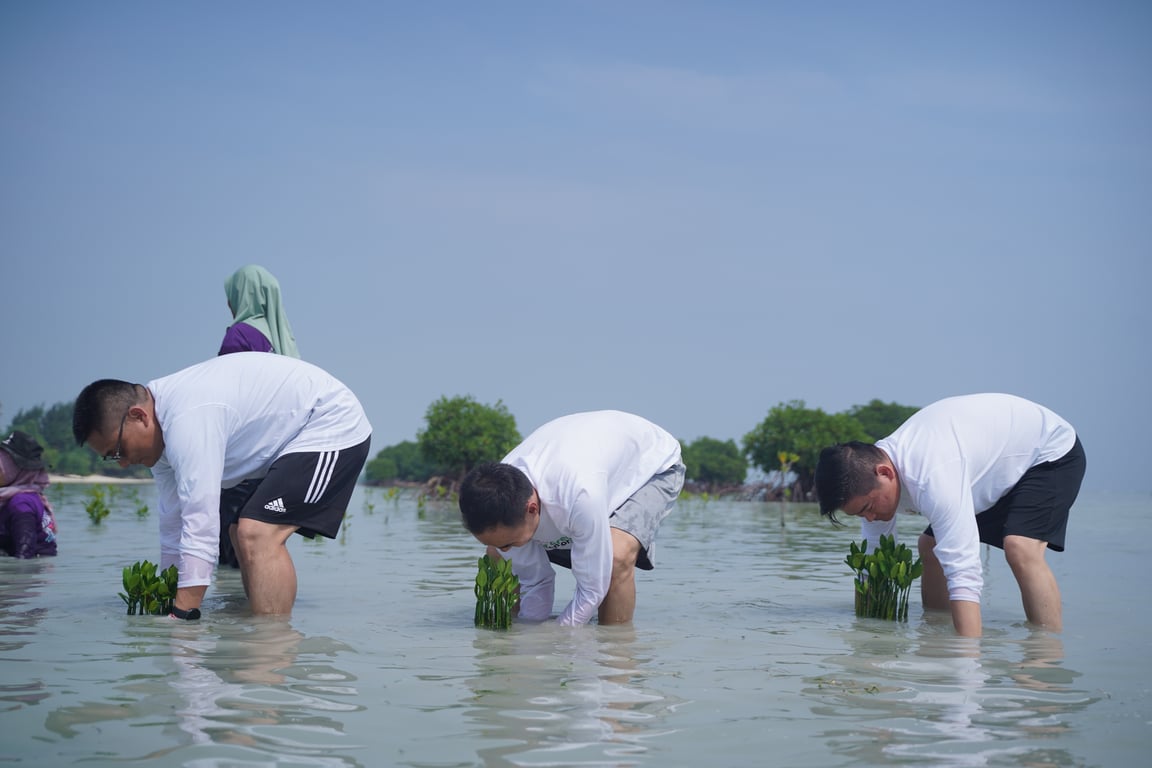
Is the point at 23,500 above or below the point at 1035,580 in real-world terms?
above

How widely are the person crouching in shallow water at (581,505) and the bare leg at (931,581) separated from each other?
1641mm

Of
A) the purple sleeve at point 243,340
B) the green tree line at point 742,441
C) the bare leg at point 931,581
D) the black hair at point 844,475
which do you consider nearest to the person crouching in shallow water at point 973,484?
the black hair at point 844,475

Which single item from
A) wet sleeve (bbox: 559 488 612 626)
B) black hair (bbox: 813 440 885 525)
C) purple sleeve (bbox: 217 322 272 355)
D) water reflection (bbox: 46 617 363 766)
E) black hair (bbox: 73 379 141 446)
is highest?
purple sleeve (bbox: 217 322 272 355)

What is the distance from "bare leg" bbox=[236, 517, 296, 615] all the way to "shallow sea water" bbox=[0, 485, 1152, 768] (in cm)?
18

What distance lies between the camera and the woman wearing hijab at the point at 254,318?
24.5ft

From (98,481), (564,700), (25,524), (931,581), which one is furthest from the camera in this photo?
(98,481)

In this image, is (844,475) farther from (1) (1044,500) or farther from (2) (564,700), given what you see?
(2) (564,700)

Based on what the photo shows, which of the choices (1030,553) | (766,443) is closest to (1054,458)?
(1030,553)

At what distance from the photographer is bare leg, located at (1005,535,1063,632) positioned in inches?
223

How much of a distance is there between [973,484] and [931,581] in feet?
3.40

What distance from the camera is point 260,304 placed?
771cm

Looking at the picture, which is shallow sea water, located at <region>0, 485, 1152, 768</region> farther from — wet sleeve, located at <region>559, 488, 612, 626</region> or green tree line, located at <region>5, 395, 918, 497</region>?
green tree line, located at <region>5, 395, 918, 497</region>

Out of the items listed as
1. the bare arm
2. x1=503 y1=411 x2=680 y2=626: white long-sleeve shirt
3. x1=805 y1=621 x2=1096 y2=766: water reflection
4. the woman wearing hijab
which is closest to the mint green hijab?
the woman wearing hijab

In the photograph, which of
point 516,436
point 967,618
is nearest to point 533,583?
point 967,618
